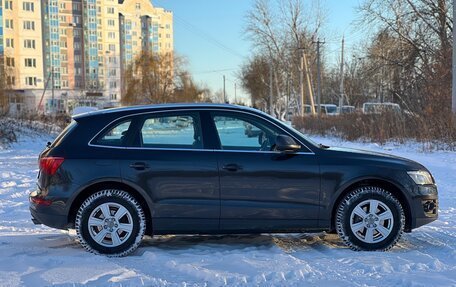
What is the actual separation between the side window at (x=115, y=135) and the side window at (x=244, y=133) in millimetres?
1027

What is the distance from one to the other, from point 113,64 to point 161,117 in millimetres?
112549

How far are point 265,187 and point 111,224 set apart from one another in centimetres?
174

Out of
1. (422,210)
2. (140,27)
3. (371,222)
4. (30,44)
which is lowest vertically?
(371,222)

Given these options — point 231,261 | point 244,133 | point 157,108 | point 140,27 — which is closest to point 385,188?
point 244,133

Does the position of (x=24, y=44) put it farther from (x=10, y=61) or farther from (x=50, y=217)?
(x=50, y=217)

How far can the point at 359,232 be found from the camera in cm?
575

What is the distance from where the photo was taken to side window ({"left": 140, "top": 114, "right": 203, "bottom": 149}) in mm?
5715

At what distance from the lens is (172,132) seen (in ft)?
19.0

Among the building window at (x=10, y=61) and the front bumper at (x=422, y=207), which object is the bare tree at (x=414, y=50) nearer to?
the front bumper at (x=422, y=207)

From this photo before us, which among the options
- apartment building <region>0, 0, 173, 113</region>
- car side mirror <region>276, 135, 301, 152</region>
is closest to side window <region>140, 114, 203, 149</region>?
car side mirror <region>276, 135, 301, 152</region>

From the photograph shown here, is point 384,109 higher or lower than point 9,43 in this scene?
lower

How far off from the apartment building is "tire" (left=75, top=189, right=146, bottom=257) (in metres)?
75.3

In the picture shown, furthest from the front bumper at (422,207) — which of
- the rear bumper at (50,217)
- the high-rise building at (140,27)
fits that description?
the high-rise building at (140,27)

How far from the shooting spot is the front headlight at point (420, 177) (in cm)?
583
